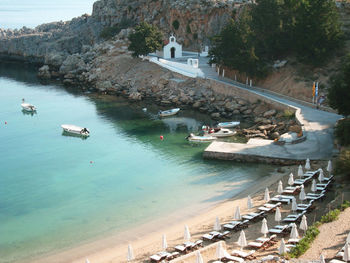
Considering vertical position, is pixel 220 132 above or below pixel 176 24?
below

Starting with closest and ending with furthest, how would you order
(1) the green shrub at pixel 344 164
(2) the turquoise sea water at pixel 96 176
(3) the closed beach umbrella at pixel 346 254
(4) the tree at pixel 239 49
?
(3) the closed beach umbrella at pixel 346 254, (1) the green shrub at pixel 344 164, (2) the turquoise sea water at pixel 96 176, (4) the tree at pixel 239 49

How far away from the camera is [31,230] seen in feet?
95.6

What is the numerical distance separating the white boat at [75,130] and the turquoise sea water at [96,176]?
1042mm

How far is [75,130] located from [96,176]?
14.5m

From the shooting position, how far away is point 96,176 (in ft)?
126

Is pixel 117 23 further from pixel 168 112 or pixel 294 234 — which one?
pixel 294 234

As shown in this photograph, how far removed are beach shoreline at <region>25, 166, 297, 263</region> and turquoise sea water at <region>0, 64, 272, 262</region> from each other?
84 cm

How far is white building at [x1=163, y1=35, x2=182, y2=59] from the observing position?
79.1 meters

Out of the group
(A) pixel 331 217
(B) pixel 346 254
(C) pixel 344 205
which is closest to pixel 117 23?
(C) pixel 344 205

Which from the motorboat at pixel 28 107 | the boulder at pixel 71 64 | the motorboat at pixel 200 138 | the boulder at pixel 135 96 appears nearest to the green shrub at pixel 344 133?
the motorboat at pixel 200 138

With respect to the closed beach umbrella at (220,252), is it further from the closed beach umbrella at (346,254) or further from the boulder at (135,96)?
the boulder at (135,96)

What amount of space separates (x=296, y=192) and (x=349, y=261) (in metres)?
12.6

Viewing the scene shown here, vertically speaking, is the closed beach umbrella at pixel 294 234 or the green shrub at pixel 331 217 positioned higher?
the green shrub at pixel 331 217

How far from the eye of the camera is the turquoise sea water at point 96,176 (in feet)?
96.8
